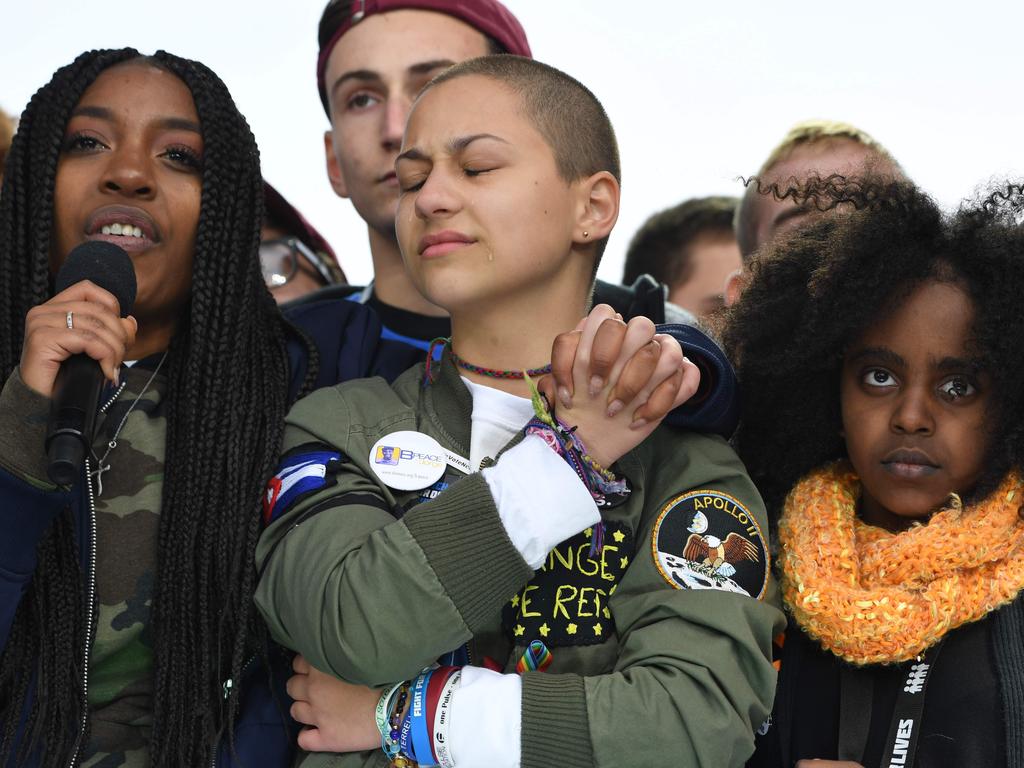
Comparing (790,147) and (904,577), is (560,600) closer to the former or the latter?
(904,577)

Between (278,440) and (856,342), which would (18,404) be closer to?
(278,440)

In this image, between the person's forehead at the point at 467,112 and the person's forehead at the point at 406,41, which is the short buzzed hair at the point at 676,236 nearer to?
the person's forehead at the point at 406,41

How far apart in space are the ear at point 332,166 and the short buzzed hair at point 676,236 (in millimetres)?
1782

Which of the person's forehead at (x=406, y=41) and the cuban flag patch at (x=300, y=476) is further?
the person's forehead at (x=406, y=41)

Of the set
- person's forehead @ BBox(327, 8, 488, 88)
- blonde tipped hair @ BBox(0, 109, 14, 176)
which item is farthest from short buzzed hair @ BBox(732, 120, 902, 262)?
blonde tipped hair @ BBox(0, 109, 14, 176)

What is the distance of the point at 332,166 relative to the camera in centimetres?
432

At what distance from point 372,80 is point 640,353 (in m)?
1.99

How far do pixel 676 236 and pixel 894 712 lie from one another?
3737mm

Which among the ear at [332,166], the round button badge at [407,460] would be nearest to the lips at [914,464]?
the round button badge at [407,460]

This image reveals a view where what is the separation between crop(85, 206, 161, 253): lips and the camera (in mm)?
2596

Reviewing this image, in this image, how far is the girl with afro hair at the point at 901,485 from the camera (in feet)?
7.43

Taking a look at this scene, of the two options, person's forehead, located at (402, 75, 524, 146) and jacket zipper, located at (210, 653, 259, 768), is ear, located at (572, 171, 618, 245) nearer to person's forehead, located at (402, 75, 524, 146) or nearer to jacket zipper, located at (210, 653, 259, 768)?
person's forehead, located at (402, 75, 524, 146)

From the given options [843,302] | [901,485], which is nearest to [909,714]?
[901,485]

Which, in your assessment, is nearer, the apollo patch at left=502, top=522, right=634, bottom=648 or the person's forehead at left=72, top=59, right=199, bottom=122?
the apollo patch at left=502, top=522, right=634, bottom=648
